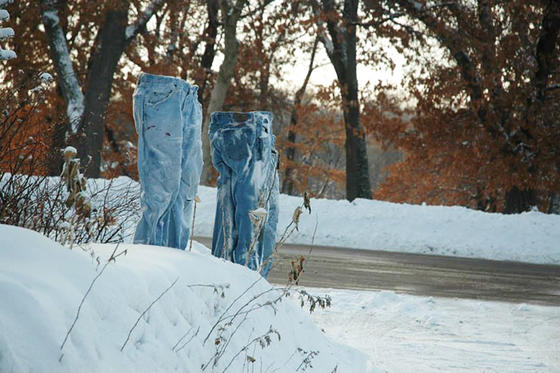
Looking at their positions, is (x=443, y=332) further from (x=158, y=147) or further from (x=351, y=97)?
(x=351, y=97)

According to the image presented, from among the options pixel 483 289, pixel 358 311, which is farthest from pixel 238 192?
pixel 483 289

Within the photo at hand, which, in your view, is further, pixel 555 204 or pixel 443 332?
pixel 555 204

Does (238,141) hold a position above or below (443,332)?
above

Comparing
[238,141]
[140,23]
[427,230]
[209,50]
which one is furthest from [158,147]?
[209,50]

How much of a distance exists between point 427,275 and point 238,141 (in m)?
6.56

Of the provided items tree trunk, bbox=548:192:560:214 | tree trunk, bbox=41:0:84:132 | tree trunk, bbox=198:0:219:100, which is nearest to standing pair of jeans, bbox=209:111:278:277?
tree trunk, bbox=41:0:84:132

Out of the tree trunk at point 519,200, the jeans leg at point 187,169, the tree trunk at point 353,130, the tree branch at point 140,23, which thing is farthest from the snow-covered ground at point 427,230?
the jeans leg at point 187,169

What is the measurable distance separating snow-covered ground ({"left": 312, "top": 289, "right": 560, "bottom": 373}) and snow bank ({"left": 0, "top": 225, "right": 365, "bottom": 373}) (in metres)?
1.24

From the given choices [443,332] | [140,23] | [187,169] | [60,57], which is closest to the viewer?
[187,169]

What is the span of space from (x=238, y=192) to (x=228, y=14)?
1721 centimetres

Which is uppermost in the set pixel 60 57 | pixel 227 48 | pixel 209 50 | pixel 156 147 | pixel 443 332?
pixel 209 50

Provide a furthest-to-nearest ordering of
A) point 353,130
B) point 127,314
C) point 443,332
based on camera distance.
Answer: point 353,130 < point 443,332 < point 127,314

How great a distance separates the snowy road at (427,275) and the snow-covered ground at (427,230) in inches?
59.7

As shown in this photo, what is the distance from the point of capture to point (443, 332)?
23.4ft
